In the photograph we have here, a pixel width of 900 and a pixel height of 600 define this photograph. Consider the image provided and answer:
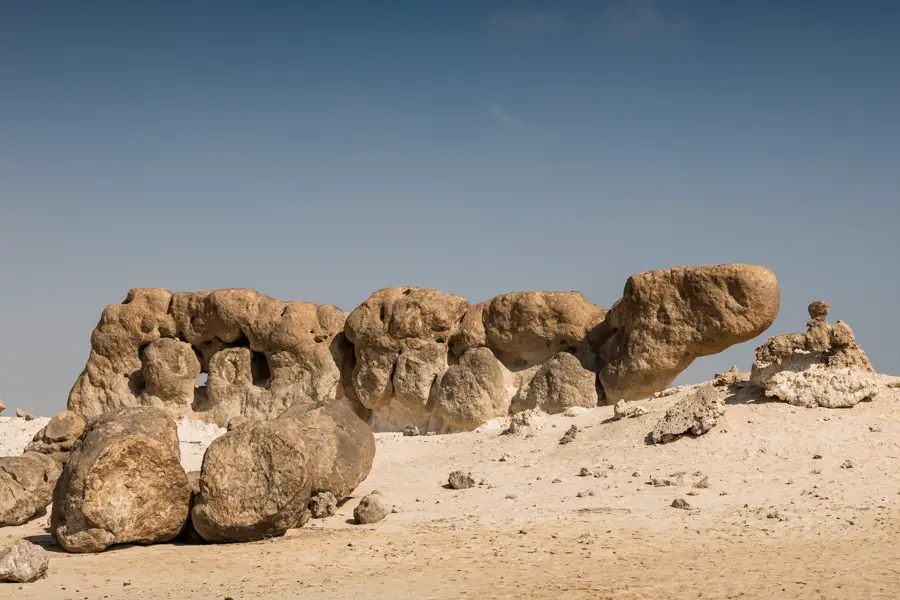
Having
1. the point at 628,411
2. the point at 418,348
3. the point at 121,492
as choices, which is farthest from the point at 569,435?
the point at 121,492

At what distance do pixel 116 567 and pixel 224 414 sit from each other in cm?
1041

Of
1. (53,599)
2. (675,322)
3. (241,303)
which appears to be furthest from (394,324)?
(53,599)

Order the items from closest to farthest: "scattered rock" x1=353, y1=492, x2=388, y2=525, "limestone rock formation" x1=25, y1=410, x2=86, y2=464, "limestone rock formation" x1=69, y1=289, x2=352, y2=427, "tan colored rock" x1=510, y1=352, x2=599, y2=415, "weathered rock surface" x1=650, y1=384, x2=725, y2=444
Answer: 1. "scattered rock" x1=353, y1=492, x2=388, y2=525
2. "weathered rock surface" x1=650, y1=384, x2=725, y2=444
3. "limestone rock formation" x1=25, y1=410, x2=86, y2=464
4. "tan colored rock" x1=510, y1=352, x2=599, y2=415
5. "limestone rock formation" x1=69, y1=289, x2=352, y2=427

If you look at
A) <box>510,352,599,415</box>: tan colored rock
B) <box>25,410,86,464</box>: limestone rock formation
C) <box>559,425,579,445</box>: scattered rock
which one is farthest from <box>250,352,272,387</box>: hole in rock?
<box>559,425,579,445</box>: scattered rock

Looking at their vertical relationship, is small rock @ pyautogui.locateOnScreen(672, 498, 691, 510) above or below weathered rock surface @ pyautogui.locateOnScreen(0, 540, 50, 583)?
above

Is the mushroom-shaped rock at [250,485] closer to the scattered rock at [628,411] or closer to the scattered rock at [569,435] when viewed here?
the scattered rock at [569,435]

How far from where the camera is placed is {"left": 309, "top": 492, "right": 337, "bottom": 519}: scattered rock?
1030cm

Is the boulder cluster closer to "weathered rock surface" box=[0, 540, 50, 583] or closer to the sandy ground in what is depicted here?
the sandy ground

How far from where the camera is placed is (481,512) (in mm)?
10516

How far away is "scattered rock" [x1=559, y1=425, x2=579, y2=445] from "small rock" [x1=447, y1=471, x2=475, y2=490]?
77.0 inches

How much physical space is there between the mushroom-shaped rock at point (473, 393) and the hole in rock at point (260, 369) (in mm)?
4305

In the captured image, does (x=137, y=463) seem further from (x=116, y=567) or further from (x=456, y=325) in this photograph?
(x=456, y=325)

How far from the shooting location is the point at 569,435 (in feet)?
44.1

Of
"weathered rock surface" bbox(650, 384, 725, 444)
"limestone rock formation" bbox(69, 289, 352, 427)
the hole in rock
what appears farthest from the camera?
the hole in rock
